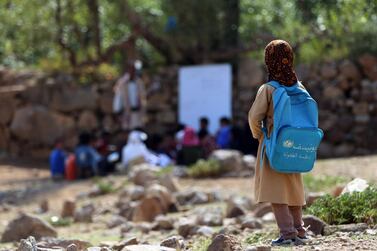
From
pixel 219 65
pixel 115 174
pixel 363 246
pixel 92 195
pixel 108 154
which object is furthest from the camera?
pixel 219 65

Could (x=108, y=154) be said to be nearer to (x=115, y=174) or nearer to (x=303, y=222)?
(x=115, y=174)

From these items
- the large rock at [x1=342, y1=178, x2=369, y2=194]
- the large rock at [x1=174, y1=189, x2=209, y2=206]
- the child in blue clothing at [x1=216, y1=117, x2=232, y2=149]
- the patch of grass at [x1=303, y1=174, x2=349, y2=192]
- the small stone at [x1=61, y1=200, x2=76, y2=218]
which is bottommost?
the small stone at [x1=61, y1=200, x2=76, y2=218]

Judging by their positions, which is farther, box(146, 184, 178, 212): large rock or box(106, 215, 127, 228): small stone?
box(146, 184, 178, 212): large rock

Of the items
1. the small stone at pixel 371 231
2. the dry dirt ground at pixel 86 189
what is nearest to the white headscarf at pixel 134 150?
the dry dirt ground at pixel 86 189

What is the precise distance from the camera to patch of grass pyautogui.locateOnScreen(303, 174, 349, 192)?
34.6 ft

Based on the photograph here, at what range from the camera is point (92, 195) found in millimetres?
12273

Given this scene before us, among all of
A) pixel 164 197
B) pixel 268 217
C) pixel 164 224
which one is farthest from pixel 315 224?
pixel 164 197

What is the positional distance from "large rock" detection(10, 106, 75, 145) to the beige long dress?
12.1 m

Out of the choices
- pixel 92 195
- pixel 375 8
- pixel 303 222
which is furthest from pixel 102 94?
pixel 303 222

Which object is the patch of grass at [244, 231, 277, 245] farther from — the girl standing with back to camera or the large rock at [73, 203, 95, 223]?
the large rock at [73, 203, 95, 223]

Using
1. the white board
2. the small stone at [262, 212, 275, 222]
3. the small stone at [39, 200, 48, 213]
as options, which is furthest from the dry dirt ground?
the white board

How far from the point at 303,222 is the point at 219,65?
10.3 m

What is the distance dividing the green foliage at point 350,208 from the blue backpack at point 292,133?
2.97 feet

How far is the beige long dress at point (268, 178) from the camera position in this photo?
5785 mm
